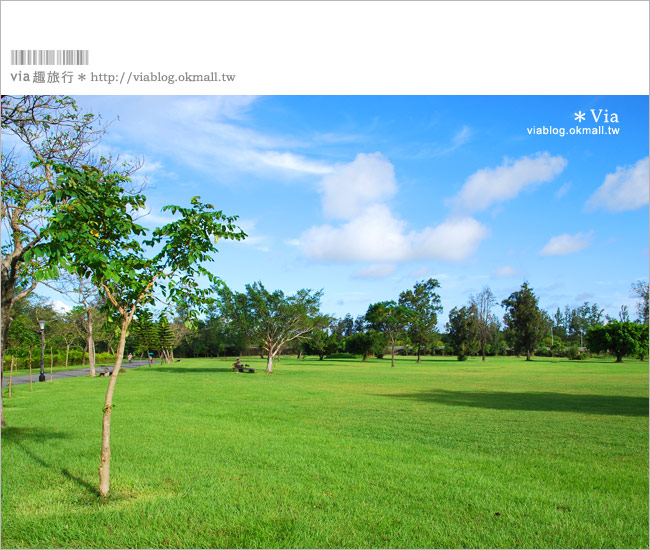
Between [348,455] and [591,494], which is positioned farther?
[348,455]

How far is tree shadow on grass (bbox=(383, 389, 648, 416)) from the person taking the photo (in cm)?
1443

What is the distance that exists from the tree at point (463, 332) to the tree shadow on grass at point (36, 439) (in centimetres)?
6057

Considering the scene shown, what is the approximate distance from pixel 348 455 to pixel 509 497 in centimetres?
286

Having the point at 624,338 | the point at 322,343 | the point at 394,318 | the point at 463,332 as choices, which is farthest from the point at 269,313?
the point at 624,338

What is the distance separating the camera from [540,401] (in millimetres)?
16625

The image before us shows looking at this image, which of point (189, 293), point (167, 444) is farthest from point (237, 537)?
point (167, 444)

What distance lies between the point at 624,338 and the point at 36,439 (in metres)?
63.6

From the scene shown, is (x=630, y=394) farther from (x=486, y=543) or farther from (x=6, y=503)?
(x=6, y=503)

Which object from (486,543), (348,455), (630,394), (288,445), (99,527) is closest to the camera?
(486,543)

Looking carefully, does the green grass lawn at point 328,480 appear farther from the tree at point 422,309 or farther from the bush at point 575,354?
the bush at point 575,354

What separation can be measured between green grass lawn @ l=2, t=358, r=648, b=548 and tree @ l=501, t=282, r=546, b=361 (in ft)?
217

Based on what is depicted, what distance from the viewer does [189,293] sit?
6324 mm

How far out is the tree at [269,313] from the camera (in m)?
34.7

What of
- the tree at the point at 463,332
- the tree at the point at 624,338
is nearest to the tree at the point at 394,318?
the tree at the point at 463,332
